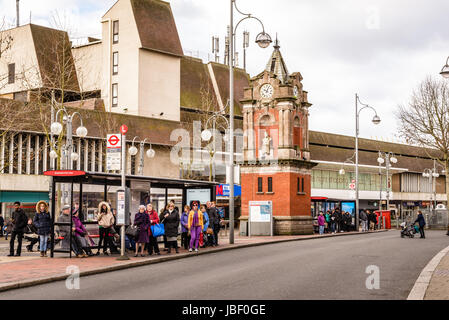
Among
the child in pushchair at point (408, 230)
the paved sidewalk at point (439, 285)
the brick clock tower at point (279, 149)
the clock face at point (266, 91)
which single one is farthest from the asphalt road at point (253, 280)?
the clock face at point (266, 91)

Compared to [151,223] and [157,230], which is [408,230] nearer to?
[157,230]

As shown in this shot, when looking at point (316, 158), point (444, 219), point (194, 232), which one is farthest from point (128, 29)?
point (194, 232)

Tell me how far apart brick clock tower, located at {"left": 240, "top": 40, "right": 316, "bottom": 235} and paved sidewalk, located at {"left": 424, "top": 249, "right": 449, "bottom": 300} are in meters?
23.0

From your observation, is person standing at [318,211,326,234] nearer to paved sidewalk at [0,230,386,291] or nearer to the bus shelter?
the bus shelter

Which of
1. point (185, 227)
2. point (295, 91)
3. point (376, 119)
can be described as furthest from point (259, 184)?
point (185, 227)

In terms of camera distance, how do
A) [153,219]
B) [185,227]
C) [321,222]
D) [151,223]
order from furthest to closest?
[321,222], [185,227], [153,219], [151,223]

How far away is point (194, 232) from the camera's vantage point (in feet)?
75.8

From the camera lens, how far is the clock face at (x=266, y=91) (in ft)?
137

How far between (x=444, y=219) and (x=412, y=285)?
4144 centimetres

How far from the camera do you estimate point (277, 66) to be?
1688 inches

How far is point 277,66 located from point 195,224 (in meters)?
22.2

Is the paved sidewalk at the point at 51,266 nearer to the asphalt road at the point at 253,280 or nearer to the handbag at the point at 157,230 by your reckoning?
the asphalt road at the point at 253,280

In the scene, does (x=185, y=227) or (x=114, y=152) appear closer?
(x=114, y=152)
